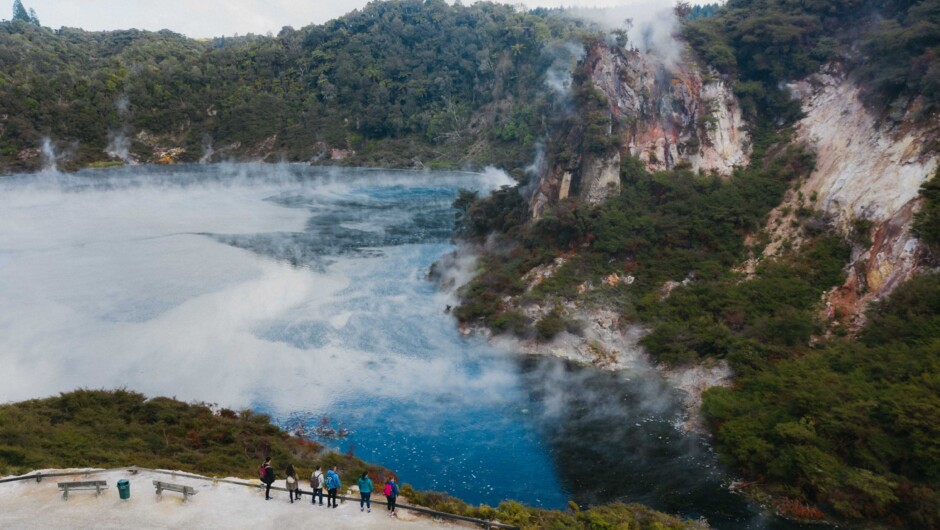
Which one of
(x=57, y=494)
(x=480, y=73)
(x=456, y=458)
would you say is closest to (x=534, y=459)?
(x=456, y=458)

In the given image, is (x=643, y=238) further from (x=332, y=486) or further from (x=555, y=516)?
(x=332, y=486)

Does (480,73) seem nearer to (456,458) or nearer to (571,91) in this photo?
(571,91)

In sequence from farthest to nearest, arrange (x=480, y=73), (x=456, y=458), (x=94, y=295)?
(x=480, y=73) < (x=94, y=295) < (x=456, y=458)

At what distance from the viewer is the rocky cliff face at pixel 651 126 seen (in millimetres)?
41125

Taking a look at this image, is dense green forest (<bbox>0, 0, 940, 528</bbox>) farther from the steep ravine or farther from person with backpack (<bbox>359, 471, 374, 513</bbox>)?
person with backpack (<bbox>359, 471, 374, 513</bbox>)

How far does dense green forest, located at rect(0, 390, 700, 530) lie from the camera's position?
17172 millimetres

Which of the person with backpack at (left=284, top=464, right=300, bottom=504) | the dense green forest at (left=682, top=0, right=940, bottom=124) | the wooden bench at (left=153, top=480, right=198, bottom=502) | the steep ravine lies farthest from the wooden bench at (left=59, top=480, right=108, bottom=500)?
the dense green forest at (left=682, top=0, right=940, bottom=124)

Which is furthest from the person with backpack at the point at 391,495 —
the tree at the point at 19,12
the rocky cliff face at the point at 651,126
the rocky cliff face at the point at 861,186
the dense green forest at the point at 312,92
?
the tree at the point at 19,12

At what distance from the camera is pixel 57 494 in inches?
609

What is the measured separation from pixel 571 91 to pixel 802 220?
17.4m

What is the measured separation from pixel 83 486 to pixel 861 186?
3590cm

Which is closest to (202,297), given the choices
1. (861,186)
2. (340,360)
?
(340,360)

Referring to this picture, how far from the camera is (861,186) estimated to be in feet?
108

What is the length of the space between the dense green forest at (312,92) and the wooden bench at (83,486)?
82.6m
